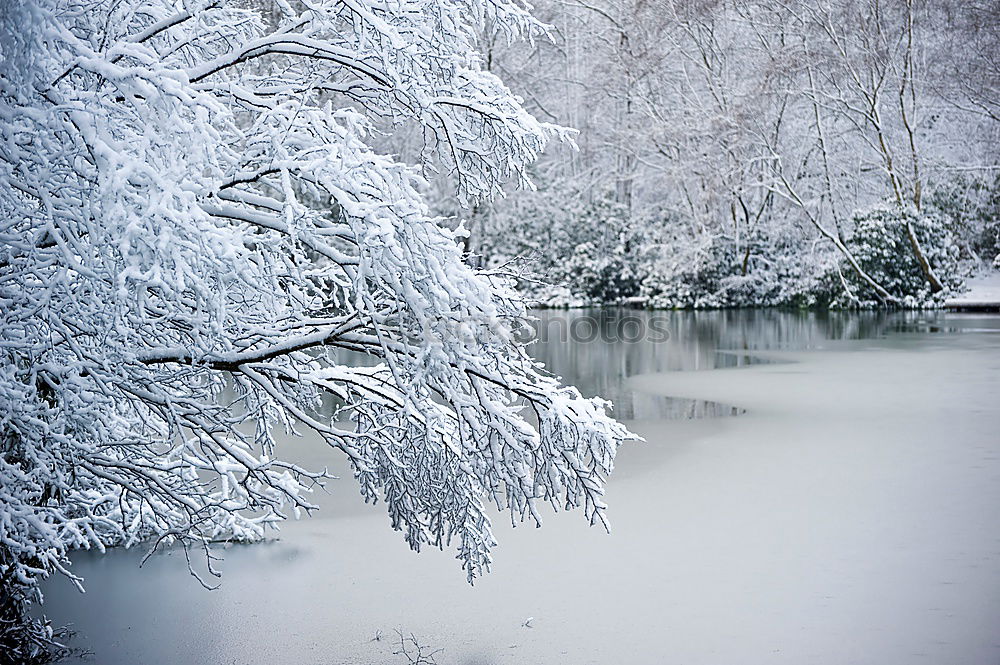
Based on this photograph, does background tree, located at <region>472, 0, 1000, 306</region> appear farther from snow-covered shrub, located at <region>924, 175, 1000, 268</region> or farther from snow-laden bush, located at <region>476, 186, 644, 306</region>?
snow-laden bush, located at <region>476, 186, 644, 306</region>

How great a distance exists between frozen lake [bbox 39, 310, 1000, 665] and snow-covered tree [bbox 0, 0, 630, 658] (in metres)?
0.69

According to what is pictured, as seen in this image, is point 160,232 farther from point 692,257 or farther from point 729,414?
point 692,257

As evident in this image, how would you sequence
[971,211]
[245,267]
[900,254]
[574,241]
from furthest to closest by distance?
[574,241]
[971,211]
[900,254]
[245,267]

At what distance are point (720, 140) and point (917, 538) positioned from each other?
2014 cm

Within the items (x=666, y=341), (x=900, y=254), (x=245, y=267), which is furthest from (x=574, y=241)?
(x=245, y=267)

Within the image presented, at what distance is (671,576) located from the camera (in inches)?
242

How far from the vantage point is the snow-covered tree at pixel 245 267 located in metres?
3.57

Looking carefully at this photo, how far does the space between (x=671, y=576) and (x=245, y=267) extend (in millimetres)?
3408

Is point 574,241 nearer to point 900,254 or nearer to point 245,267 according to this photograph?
point 900,254

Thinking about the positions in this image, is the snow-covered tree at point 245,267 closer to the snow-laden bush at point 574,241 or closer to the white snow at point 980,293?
the white snow at point 980,293

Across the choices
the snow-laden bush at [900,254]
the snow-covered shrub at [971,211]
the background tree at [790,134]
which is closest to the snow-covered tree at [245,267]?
the background tree at [790,134]

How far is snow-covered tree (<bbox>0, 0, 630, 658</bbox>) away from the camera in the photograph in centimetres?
357

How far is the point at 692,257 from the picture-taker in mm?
27750

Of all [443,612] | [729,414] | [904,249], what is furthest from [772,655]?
[904,249]
